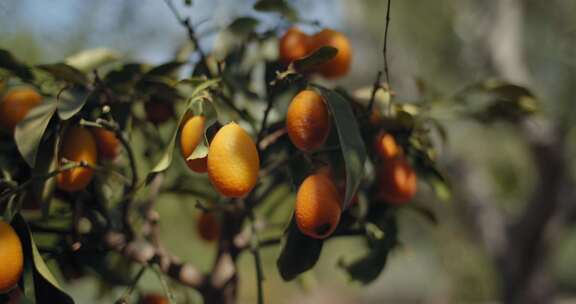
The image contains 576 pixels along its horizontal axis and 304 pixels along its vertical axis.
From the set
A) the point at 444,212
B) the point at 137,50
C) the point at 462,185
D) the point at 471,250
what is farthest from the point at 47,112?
the point at 471,250

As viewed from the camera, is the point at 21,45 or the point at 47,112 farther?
the point at 21,45

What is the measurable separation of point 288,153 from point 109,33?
2.51ft

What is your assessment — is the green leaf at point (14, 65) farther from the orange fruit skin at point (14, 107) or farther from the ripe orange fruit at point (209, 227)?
the ripe orange fruit at point (209, 227)

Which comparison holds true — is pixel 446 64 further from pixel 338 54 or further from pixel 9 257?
pixel 9 257

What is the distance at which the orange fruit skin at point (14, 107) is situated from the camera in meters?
0.59

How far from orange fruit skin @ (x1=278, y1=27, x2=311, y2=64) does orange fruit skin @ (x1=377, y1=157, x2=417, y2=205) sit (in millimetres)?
139

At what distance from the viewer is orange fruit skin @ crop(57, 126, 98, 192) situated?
21.4 inches

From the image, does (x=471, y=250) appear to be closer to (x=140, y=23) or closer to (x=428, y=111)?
(x=140, y=23)

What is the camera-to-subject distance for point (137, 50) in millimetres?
1495

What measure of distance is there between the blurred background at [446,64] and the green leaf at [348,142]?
0.75 ft

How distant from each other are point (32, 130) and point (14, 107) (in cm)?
9

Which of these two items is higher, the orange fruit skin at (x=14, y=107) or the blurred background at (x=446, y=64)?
the orange fruit skin at (x=14, y=107)

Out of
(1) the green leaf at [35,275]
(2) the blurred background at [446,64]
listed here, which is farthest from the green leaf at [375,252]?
(1) the green leaf at [35,275]

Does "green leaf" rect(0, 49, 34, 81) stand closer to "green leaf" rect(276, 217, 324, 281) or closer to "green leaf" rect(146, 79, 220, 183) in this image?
"green leaf" rect(146, 79, 220, 183)
